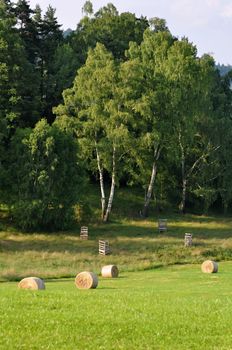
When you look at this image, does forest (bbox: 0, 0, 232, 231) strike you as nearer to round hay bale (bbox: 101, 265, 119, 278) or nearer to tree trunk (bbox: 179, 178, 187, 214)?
tree trunk (bbox: 179, 178, 187, 214)

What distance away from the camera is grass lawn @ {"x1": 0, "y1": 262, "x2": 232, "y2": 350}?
489 inches

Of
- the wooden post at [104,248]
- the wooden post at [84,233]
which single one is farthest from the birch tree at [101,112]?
the wooden post at [104,248]

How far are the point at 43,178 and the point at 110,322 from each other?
39897 millimetres

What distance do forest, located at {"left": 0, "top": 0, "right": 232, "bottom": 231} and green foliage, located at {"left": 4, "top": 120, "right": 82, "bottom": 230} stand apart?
0.11 meters

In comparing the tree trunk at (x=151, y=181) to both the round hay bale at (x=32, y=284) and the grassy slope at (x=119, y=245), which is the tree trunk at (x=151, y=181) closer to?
the grassy slope at (x=119, y=245)

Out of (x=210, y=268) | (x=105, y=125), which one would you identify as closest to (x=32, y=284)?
(x=210, y=268)

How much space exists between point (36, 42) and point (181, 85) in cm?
2628

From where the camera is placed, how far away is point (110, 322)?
1390cm

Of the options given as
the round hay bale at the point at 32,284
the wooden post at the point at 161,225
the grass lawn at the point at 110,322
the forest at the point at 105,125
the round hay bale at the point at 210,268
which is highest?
the forest at the point at 105,125

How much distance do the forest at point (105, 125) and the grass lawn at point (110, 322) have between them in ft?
118

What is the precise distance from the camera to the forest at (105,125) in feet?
179

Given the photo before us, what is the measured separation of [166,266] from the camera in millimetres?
41094

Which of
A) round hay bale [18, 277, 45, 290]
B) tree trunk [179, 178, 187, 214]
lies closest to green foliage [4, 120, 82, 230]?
tree trunk [179, 178, 187, 214]

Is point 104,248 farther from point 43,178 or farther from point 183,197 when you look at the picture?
point 183,197
